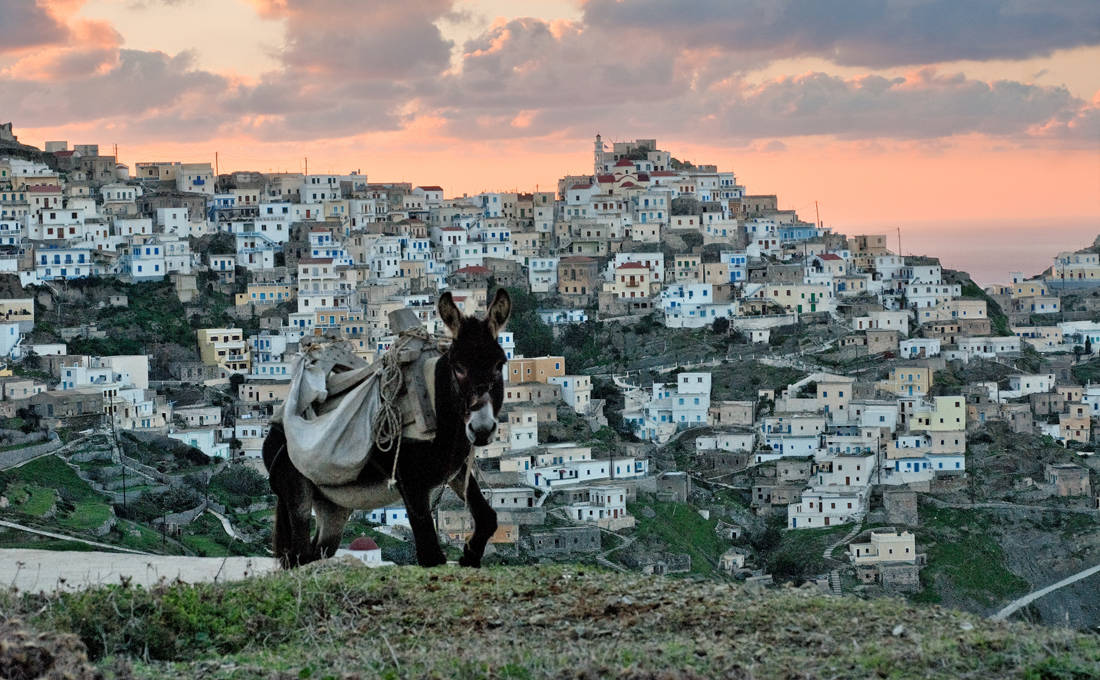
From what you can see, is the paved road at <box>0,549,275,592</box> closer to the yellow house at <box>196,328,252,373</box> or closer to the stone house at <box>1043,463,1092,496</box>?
the stone house at <box>1043,463,1092,496</box>

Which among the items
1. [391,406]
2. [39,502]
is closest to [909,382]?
[39,502]

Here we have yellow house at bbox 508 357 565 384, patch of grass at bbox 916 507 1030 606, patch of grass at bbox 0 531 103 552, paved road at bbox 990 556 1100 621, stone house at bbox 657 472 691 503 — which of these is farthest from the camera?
yellow house at bbox 508 357 565 384

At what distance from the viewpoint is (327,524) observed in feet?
25.9

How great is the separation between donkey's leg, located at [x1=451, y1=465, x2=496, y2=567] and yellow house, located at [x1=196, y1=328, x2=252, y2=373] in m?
46.0

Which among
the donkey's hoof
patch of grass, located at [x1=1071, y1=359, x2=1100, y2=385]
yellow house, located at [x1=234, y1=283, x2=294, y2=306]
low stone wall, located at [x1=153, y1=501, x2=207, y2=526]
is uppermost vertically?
yellow house, located at [x1=234, y1=283, x2=294, y2=306]

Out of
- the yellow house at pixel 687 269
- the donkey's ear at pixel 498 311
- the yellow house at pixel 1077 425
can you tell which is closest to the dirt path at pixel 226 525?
the yellow house at pixel 1077 425

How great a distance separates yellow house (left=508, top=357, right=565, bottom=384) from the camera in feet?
166

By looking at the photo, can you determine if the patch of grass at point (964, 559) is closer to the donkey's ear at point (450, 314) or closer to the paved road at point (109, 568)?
the paved road at point (109, 568)

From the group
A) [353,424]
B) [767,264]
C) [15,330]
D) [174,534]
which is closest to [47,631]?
[353,424]

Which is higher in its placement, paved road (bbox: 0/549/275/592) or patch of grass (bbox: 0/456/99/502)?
paved road (bbox: 0/549/275/592)

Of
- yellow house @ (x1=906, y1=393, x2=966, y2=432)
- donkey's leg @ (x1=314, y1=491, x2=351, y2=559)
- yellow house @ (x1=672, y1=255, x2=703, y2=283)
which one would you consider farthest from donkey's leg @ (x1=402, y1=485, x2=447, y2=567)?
yellow house @ (x1=672, y1=255, x2=703, y2=283)

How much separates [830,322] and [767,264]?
17.4 feet

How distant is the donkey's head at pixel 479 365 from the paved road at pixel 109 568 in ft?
3.99

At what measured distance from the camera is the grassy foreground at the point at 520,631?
569 centimetres
